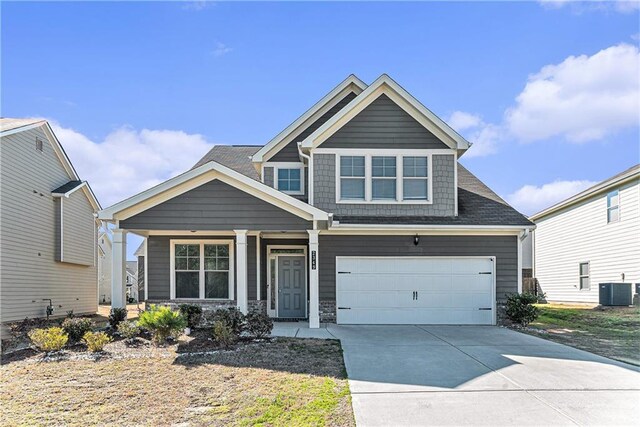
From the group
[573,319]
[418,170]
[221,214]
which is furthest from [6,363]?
[573,319]

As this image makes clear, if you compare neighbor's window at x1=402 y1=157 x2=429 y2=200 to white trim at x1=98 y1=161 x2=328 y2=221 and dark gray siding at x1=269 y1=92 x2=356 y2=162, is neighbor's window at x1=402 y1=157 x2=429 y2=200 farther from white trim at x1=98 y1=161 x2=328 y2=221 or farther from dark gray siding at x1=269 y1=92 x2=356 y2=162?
white trim at x1=98 y1=161 x2=328 y2=221

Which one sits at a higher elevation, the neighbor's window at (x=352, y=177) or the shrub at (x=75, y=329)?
the neighbor's window at (x=352, y=177)

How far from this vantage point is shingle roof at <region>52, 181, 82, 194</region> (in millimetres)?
17706

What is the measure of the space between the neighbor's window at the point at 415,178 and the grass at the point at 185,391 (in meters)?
6.65

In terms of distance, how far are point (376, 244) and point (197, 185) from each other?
5.38 m

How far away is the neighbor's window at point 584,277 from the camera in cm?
2180

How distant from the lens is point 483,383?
7.23m

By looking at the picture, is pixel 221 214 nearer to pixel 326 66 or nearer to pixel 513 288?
pixel 326 66

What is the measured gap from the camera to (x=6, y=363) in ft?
28.1

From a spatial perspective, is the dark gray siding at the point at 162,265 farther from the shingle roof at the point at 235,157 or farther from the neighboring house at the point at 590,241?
the neighboring house at the point at 590,241

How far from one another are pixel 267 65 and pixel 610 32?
32.3 feet

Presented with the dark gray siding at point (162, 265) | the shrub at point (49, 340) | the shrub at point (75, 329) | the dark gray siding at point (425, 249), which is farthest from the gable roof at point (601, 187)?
the shrub at point (49, 340)

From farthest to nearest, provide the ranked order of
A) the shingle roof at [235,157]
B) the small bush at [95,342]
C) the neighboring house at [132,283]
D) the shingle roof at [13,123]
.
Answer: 1. the neighboring house at [132,283]
2. the shingle roof at [235,157]
3. the shingle roof at [13,123]
4. the small bush at [95,342]

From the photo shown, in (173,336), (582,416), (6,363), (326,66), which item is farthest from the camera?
(326,66)
